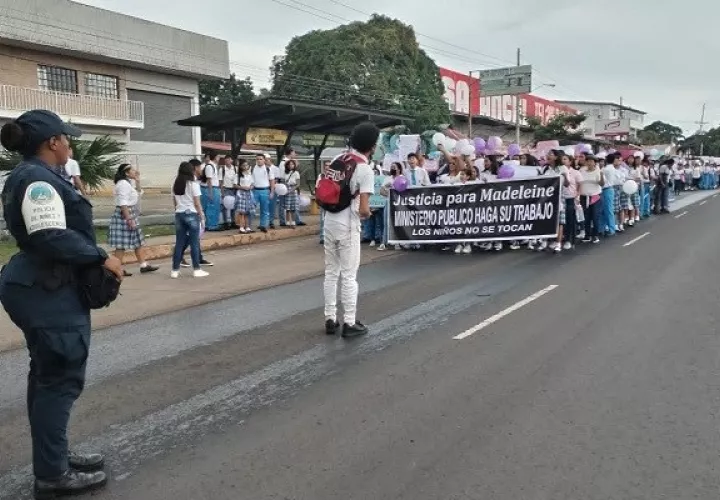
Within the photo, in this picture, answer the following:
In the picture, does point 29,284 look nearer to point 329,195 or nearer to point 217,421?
point 217,421

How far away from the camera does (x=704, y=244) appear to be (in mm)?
13266

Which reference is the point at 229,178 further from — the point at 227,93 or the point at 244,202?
the point at 227,93

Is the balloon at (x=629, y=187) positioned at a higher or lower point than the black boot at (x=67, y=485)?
higher

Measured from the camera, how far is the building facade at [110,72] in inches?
1083

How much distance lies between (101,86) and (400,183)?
76.1 ft

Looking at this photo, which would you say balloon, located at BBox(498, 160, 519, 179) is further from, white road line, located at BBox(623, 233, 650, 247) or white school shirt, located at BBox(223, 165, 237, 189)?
white school shirt, located at BBox(223, 165, 237, 189)

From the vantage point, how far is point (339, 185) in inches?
257

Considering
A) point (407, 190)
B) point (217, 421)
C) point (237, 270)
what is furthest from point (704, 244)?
point (217, 421)

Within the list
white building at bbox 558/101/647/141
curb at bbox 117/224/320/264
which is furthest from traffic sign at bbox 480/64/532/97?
curb at bbox 117/224/320/264

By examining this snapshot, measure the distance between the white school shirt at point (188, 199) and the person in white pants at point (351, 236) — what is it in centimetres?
397

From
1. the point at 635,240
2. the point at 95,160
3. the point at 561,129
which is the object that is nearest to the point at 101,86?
the point at 95,160

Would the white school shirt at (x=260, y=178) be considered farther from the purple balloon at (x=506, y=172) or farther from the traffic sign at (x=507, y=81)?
the traffic sign at (x=507, y=81)

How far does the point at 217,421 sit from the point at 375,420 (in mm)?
1033

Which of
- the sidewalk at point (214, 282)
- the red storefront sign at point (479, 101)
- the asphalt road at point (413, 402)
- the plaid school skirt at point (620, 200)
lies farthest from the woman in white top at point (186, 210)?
the red storefront sign at point (479, 101)
